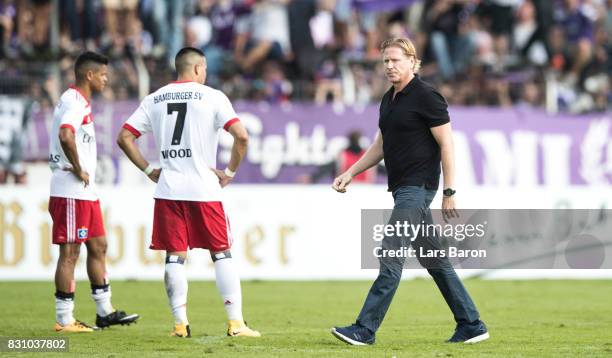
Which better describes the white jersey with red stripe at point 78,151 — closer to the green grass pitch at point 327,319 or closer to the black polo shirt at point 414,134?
the green grass pitch at point 327,319

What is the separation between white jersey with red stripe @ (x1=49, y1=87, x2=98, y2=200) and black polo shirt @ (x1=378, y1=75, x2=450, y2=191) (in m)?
3.06

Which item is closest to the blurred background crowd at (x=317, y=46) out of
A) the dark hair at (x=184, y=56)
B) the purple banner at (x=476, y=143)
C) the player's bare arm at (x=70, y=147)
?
the purple banner at (x=476, y=143)

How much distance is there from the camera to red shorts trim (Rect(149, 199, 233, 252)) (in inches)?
395

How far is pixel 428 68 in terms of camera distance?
23016mm

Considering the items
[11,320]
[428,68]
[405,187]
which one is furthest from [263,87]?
[405,187]

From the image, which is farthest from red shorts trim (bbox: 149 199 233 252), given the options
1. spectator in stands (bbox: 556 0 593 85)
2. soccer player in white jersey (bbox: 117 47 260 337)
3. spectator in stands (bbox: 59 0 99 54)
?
spectator in stands (bbox: 556 0 593 85)

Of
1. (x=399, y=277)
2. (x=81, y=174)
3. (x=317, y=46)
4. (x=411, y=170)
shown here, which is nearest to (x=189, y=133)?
(x=81, y=174)

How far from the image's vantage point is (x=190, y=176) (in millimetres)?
10016

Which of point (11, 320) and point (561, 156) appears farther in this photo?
point (561, 156)

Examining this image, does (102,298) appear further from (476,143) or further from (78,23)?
(476,143)

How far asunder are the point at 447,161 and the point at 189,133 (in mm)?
2216

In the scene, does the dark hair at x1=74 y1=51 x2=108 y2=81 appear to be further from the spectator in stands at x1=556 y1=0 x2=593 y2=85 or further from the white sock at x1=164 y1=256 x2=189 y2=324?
the spectator in stands at x1=556 y1=0 x2=593 y2=85

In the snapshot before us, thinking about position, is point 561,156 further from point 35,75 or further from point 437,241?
point 437,241

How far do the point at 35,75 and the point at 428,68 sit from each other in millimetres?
7471
